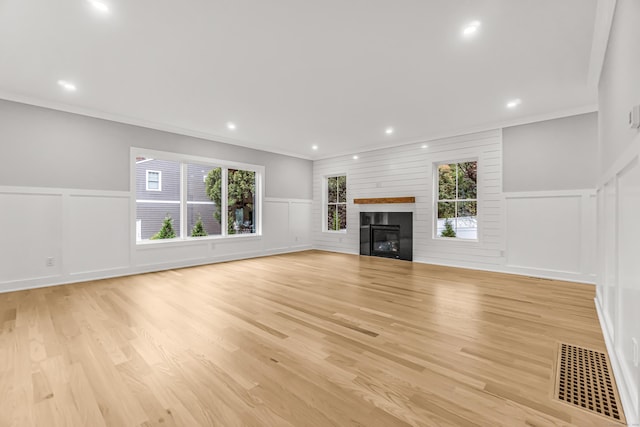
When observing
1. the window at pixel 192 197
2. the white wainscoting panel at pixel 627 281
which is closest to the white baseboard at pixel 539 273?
the white wainscoting panel at pixel 627 281

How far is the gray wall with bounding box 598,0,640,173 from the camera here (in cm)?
152

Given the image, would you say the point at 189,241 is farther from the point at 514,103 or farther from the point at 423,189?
the point at 514,103

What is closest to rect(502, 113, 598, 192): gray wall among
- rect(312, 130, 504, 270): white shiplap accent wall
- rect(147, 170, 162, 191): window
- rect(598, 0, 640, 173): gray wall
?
rect(312, 130, 504, 270): white shiplap accent wall

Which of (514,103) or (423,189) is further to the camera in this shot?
(423,189)

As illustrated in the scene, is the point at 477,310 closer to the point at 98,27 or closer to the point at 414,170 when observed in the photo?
the point at 414,170

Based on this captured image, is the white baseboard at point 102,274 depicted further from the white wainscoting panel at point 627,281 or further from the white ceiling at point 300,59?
the white wainscoting panel at point 627,281

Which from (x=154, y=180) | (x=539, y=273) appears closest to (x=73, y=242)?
(x=154, y=180)

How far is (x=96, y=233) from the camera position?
15.1 feet

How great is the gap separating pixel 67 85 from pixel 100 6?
2.09 meters

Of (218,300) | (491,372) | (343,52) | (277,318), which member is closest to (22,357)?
(218,300)

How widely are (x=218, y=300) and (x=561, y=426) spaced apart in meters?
3.23

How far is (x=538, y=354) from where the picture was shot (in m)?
2.17

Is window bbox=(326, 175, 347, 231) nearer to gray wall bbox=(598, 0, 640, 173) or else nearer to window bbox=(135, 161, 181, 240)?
window bbox=(135, 161, 181, 240)

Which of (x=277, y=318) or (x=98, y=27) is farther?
(x=277, y=318)
